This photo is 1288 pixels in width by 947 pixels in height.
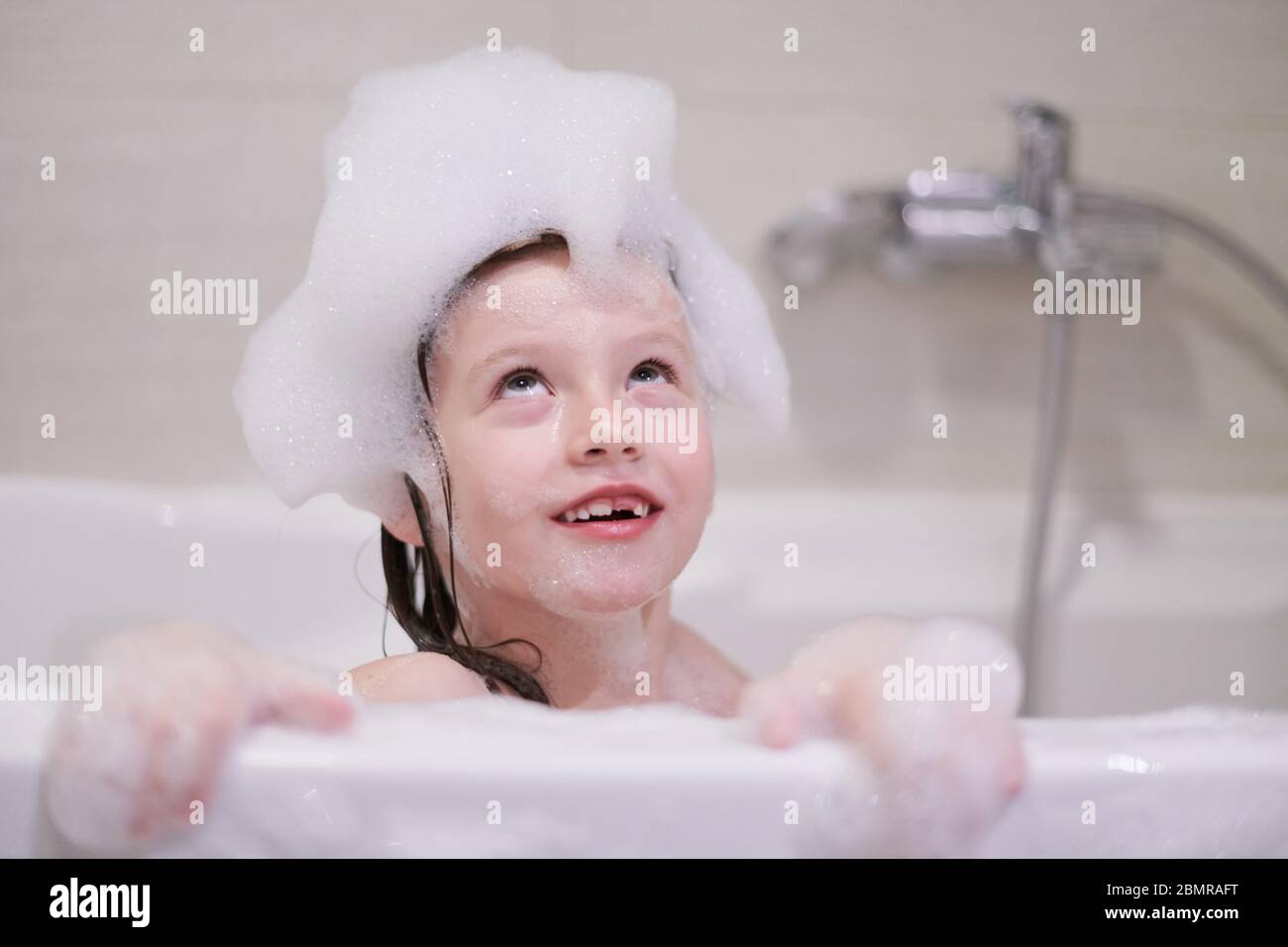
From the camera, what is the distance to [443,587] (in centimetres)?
84

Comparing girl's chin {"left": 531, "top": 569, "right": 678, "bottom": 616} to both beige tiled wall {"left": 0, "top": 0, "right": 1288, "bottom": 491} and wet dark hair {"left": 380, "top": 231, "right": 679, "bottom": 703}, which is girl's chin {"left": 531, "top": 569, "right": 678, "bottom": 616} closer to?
wet dark hair {"left": 380, "top": 231, "right": 679, "bottom": 703}

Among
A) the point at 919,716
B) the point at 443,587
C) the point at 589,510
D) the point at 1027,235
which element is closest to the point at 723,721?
the point at 919,716

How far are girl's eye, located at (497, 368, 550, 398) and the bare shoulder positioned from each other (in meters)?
0.18

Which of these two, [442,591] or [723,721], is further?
[442,591]

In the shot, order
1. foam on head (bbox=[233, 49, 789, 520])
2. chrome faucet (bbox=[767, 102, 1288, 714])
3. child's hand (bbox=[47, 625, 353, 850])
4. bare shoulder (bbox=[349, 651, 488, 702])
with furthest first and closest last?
chrome faucet (bbox=[767, 102, 1288, 714]) < foam on head (bbox=[233, 49, 789, 520]) < bare shoulder (bbox=[349, 651, 488, 702]) < child's hand (bbox=[47, 625, 353, 850])

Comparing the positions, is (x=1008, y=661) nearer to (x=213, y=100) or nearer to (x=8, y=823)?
(x=8, y=823)

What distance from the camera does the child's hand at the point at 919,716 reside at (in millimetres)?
497

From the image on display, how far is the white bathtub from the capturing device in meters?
0.48

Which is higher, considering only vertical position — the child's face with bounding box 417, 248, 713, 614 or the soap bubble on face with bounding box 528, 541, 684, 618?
the child's face with bounding box 417, 248, 713, 614

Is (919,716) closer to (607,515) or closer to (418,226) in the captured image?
(607,515)

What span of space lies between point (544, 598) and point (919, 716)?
297mm

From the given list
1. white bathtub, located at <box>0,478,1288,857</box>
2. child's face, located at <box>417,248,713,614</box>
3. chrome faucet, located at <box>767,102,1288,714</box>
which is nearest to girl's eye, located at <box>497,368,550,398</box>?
child's face, located at <box>417,248,713,614</box>

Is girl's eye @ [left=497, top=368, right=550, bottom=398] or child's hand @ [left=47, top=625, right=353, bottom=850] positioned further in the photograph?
girl's eye @ [left=497, top=368, right=550, bottom=398]

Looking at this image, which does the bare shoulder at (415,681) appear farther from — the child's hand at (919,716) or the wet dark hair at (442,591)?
the child's hand at (919,716)
